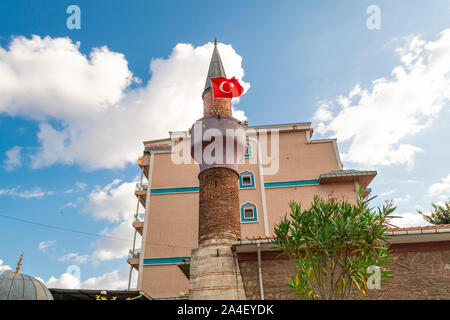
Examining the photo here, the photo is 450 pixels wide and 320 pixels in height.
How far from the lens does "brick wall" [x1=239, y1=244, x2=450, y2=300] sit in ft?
31.4

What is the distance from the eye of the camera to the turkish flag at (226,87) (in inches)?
568

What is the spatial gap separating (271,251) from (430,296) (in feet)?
15.7

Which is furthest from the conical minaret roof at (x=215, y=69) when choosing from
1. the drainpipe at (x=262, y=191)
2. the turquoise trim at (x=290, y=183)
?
the turquoise trim at (x=290, y=183)

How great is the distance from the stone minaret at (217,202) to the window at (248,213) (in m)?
9.15

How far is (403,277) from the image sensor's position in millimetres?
9727

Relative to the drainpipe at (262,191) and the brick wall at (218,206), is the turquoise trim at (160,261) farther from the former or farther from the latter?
the brick wall at (218,206)

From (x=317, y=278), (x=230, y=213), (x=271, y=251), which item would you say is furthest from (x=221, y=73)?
(x=317, y=278)

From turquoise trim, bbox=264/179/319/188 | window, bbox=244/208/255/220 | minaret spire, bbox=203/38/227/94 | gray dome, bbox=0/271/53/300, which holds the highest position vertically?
Answer: minaret spire, bbox=203/38/227/94

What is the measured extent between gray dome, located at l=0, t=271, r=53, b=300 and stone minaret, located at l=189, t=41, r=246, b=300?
4858mm

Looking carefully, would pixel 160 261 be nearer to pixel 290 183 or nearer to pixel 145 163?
pixel 145 163

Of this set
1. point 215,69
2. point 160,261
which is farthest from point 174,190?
point 215,69

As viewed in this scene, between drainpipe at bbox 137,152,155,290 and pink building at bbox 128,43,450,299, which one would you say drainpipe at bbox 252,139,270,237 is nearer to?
pink building at bbox 128,43,450,299
